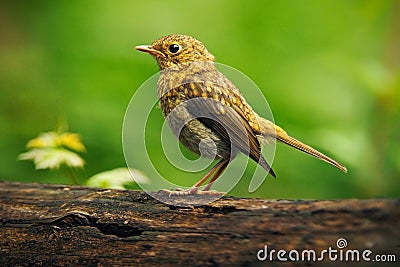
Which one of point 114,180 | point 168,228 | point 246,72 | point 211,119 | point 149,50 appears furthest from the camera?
point 246,72

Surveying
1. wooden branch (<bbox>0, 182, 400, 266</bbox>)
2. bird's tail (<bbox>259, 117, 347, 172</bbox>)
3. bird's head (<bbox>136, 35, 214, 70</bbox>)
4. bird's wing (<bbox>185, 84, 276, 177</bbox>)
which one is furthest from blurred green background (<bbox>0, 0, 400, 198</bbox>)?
wooden branch (<bbox>0, 182, 400, 266</bbox>)

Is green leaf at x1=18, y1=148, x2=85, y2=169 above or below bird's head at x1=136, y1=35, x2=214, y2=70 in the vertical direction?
below

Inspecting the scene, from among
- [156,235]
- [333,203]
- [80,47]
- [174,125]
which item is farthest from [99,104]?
[333,203]

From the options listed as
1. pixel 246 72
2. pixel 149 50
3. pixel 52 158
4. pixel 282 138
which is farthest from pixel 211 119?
pixel 246 72

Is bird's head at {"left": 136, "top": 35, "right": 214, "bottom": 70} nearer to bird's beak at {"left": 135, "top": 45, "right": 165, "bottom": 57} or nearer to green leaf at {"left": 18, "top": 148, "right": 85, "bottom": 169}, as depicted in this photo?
bird's beak at {"left": 135, "top": 45, "right": 165, "bottom": 57}

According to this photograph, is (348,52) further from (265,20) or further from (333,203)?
(333,203)

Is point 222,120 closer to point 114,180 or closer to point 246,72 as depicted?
point 114,180
